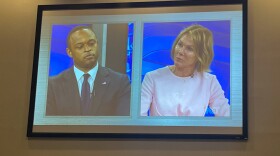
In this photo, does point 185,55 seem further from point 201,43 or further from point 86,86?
point 86,86

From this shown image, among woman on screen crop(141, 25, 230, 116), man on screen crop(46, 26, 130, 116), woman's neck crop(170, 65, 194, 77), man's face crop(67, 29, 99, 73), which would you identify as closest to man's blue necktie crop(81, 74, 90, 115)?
man on screen crop(46, 26, 130, 116)

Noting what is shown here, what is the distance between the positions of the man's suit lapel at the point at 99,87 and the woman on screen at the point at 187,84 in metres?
0.32

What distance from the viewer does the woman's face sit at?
3293 millimetres

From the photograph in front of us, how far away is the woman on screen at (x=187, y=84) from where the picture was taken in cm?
319

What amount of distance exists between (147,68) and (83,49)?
57cm

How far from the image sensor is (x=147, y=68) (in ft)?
10.9

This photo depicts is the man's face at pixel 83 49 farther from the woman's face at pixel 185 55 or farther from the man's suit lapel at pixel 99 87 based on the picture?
the woman's face at pixel 185 55

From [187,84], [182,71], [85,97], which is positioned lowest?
[85,97]


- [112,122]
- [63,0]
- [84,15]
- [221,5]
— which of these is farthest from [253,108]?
[63,0]

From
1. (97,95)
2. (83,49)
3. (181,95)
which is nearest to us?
(181,95)

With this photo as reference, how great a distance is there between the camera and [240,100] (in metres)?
3.13

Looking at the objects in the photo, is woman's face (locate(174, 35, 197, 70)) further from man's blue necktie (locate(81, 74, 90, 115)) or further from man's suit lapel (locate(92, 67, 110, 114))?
man's blue necktie (locate(81, 74, 90, 115))

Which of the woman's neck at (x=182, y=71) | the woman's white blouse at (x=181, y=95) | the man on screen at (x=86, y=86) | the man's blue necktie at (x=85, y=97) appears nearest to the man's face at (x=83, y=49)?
the man on screen at (x=86, y=86)

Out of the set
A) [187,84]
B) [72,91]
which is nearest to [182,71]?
[187,84]
